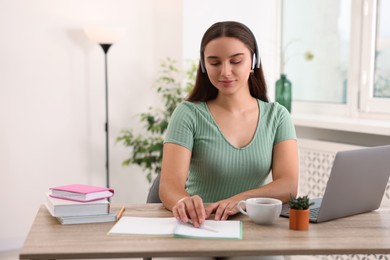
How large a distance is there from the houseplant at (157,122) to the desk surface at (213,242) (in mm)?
2270

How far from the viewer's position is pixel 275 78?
412cm

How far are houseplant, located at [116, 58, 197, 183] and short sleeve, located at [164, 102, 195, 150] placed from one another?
1797 millimetres

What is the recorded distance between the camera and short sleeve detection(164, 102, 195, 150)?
2141 mm

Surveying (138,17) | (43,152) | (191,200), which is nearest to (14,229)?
(43,152)

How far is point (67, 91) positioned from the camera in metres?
4.05

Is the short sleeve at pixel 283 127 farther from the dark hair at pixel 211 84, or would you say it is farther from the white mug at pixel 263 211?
the white mug at pixel 263 211

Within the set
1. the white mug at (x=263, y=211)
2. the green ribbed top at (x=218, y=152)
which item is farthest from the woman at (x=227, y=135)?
the white mug at (x=263, y=211)

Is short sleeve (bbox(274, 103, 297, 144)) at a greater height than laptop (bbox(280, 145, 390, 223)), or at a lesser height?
greater

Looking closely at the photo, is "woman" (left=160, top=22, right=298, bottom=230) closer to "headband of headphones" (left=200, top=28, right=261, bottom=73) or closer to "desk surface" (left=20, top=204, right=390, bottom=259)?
"headband of headphones" (left=200, top=28, right=261, bottom=73)

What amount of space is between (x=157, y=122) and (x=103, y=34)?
0.69 metres

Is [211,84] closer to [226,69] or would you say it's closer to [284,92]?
[226,69]

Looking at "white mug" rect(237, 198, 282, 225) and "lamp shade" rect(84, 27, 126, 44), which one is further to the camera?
"lamp shade" rect(84, 27, 126, 44)

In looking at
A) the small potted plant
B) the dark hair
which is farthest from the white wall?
the small potted plant

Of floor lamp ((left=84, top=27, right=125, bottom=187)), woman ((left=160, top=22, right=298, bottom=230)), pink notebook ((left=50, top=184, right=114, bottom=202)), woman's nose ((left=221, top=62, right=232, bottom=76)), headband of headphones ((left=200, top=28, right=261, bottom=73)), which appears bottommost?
pink notebook ((left=50, top=184, right=114, bottom=202))
